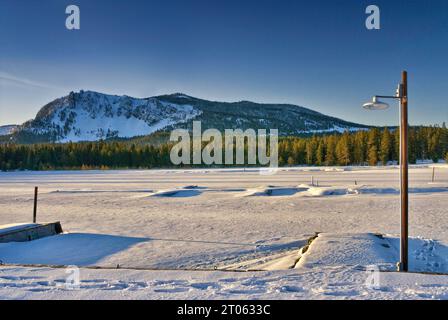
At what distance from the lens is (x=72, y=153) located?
117438mm

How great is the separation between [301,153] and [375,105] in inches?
3833

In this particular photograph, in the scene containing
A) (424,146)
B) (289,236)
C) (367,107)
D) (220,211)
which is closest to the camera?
(367,107)

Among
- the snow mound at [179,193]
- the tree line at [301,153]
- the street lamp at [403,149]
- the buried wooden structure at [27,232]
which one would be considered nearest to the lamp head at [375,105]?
the street lamp at [403,149]

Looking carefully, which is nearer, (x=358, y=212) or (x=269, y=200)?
(x=358, y=212)

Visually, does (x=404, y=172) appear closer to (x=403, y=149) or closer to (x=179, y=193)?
(x=403, y=149)

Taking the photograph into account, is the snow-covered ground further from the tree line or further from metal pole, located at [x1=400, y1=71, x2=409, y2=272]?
the tree line

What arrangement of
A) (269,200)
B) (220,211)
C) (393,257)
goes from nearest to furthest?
(393,257) < (220,211) < (269,200)

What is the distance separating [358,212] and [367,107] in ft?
44.3

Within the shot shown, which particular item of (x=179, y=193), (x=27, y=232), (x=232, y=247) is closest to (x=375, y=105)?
(x=232, y=247)

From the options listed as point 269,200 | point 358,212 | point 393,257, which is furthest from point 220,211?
point 393,257

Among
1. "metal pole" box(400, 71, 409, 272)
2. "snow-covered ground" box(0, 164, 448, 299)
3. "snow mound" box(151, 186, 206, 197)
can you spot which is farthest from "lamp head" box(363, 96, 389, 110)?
"snow mound" box(151, 186, 206, 197)

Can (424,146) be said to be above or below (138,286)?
above

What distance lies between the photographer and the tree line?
94.2m
